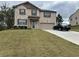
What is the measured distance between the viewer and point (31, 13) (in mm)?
60562

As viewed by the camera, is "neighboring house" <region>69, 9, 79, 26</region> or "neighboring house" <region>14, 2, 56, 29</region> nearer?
"neighboring house" <region>14, 2, 56, 29</region>

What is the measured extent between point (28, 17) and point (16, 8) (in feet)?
12.9

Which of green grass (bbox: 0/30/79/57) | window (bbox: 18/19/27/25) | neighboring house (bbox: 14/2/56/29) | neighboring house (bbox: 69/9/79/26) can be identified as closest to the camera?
green grass (bbox: 0/30/79/57)

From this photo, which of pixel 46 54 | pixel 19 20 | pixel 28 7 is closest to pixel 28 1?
pixel 28 7

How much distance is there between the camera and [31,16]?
59406mm

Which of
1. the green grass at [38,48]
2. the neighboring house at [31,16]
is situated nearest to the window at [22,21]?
the neighboring house at [31,16]

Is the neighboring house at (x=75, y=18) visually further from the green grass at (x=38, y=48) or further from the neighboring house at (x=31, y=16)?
the green grass at (x=38, y=48)

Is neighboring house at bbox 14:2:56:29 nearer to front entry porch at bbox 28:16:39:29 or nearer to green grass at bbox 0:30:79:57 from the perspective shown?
front entry porch at bbox 28:16:39:29

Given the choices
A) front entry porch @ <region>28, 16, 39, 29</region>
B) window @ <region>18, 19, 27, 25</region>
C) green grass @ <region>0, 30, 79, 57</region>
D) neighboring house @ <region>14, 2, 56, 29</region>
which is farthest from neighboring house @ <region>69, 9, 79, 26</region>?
green grass @ <region>0, 30, 79, 57</region>

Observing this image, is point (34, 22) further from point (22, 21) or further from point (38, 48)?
point (38, 48)

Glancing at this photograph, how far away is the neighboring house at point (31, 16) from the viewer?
59619mm

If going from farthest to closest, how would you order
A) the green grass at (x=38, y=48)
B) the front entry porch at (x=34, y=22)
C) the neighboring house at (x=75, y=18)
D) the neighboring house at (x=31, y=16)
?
the neighboring house at (x=75, y=18)
the front entry porch at (x=34, y=22)
the neighboring house at (x=31, y=16)
the green grass at (x=38, y=48)

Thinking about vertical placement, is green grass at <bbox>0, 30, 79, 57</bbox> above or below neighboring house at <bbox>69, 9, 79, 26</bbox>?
below

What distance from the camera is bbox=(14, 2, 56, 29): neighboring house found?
196 ft
